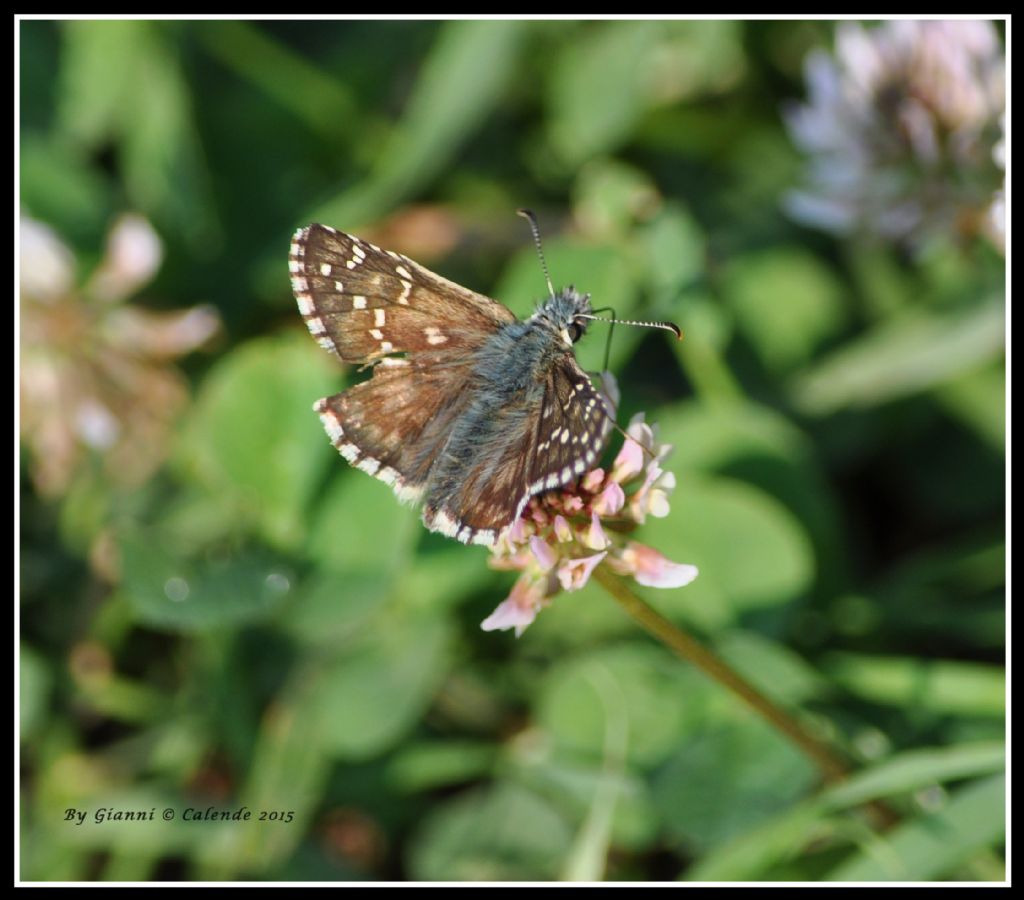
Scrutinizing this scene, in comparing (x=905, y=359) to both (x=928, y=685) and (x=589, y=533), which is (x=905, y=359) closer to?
(x=928, y=685)

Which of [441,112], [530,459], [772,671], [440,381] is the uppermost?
[441,112]

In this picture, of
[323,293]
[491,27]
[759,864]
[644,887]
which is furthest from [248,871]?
[491,27]

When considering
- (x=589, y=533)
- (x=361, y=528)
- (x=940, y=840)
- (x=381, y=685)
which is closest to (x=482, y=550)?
(x=361, y=528)

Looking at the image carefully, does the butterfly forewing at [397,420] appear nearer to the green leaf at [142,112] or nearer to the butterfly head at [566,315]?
the butterfly head at [566,315]

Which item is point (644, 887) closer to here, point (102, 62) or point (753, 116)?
point (753, 116)

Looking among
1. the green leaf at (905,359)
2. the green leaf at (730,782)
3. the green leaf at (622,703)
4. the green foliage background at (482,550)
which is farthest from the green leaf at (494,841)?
the green leaf at (905,359)

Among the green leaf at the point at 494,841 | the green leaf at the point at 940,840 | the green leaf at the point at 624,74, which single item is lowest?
the green leaf at the point at 494,841
